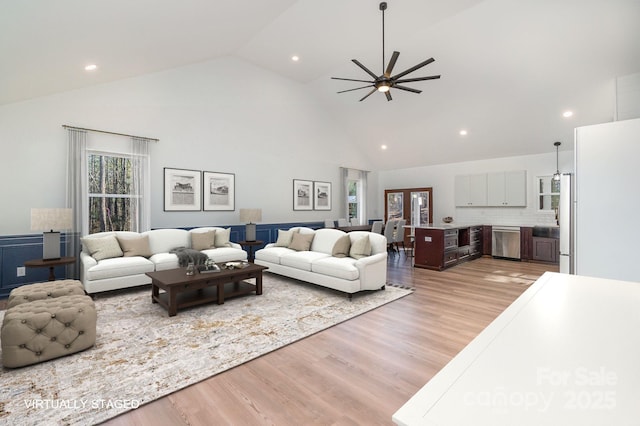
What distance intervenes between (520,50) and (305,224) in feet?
18.7

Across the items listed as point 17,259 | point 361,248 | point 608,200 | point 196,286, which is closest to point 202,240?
point 196,286

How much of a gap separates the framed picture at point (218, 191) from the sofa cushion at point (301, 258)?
2040 millimetres

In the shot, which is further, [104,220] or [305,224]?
[305,224]

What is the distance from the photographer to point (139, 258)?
468 centimetres

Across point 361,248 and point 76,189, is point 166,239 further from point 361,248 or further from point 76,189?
point 361,248

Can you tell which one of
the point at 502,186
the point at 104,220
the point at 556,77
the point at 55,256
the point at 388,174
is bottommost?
the point at 55,256

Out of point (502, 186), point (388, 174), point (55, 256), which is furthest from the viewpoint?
point (388, 174)

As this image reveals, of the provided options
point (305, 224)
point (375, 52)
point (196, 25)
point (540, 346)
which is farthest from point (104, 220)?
point (540, 346)

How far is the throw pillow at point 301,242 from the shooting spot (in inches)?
222

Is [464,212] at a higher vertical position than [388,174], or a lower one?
lower

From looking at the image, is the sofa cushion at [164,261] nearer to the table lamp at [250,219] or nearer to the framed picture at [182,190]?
the framed picture at [182,190]

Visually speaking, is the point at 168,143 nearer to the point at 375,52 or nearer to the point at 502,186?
the point at 375,52

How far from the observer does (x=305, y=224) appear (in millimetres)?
8180

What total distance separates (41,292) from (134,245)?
1800 millimetres
